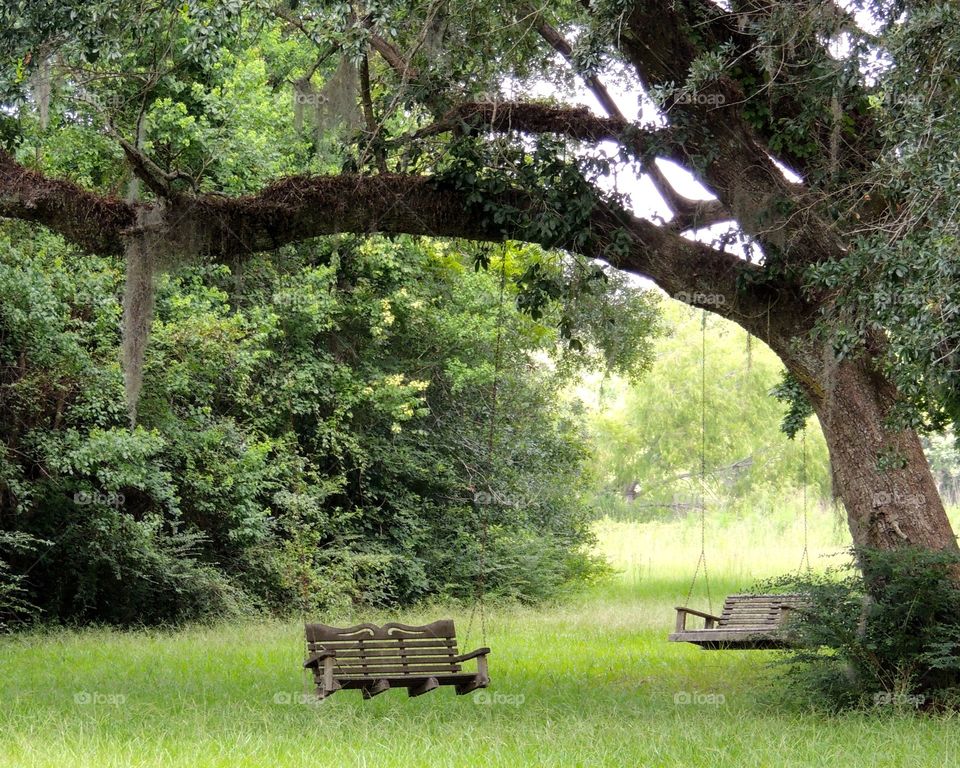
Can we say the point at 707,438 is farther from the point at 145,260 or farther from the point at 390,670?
the point at 390,670

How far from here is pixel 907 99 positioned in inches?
289

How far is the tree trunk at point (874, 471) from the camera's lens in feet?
30.6

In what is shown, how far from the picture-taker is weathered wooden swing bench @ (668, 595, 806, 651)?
389 inches

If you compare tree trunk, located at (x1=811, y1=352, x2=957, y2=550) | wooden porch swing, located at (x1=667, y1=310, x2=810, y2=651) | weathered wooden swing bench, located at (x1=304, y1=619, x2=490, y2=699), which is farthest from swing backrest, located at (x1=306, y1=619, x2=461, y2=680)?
tree trunk, located at (x1=811, y1=352, x2=957, y2=550)

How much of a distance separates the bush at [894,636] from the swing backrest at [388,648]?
270cm

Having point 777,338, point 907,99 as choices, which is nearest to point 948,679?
point 777,338

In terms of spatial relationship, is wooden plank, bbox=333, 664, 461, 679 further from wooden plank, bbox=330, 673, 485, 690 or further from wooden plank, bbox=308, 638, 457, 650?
wooden plank, bbox=308, 638, 457, 650

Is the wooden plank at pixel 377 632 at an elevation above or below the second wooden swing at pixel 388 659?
above

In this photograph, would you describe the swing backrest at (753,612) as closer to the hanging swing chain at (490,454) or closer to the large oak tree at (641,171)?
the large oak tree at (641,171)

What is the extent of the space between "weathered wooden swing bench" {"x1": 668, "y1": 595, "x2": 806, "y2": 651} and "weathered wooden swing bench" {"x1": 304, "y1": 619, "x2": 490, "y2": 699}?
221cm

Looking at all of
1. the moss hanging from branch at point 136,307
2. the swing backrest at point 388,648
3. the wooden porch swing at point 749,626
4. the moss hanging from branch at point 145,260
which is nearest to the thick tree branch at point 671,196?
the wooden porch swing at point 749,626

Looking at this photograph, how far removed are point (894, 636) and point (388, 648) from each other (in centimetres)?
369

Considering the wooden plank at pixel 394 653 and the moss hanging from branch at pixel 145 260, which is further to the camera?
the moss hanging from branch at pixel 145 260

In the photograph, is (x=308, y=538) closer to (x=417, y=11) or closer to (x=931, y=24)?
(x=417, y=11)
